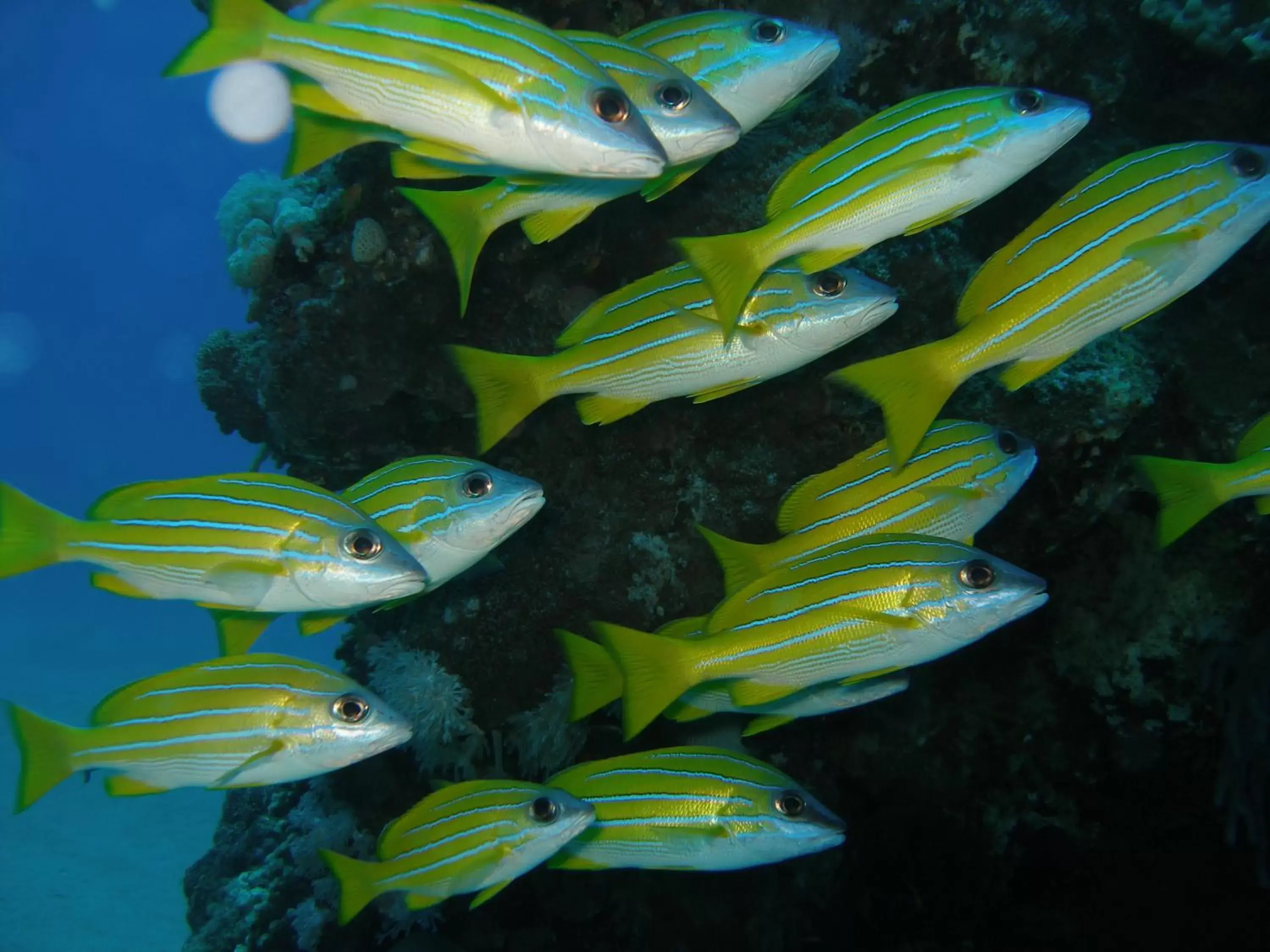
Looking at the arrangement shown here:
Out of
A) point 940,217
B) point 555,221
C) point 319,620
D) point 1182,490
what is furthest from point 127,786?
point 1182,490

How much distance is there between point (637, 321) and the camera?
11.2 feet

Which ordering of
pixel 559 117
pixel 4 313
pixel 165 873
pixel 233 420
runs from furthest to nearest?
pixel 4 313
pixel 165 873
pixel 233 420
pixel 559 117

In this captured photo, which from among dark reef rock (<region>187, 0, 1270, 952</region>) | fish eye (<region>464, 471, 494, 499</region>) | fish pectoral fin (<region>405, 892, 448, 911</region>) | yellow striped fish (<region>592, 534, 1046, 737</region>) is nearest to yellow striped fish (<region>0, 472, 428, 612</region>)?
fish eye (<region>464, 471, 494, 499</region>)

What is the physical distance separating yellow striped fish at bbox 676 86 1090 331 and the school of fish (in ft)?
0.04

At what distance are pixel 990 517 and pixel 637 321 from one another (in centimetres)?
193

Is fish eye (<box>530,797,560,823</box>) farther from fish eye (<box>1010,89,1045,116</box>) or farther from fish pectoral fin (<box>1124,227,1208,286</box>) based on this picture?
fish eye (<box>1010,89,1045,116</box>)

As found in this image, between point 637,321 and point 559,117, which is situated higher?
point 559,117

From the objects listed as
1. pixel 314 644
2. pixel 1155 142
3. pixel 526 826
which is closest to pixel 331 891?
pixel 526 826

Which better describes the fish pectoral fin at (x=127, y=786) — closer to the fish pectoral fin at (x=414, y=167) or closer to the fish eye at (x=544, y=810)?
the fish eye at (x=544, y=810)

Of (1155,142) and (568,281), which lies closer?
(568,281)

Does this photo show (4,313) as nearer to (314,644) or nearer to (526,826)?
(314,644)

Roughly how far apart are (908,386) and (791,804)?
6.33ft

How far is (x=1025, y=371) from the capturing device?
3.11m

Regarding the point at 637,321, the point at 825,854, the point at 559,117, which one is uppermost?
the point at 559,117
